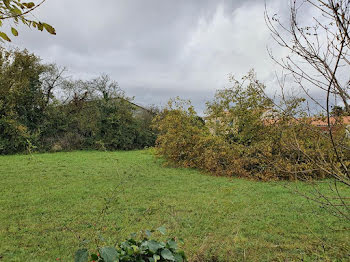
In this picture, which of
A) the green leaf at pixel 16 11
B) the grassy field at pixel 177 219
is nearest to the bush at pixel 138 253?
the grassy field at pixel 177 219

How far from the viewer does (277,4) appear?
1.90m

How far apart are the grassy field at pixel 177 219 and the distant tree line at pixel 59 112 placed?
9.36 m

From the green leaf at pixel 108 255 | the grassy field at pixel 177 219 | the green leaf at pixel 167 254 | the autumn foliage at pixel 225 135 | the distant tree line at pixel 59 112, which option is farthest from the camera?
the distant tree line at pixel 59 112

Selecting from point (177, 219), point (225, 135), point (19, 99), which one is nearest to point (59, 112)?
point (19, 99)

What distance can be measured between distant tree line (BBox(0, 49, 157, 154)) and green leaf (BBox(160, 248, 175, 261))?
1380 cm

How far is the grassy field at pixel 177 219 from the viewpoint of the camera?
10.6 ft

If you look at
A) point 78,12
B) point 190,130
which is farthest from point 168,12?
point 190,130

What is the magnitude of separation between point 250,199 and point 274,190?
136 centimetres

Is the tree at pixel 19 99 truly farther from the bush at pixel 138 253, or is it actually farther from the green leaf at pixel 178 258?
the green leaf at pixel 178 258

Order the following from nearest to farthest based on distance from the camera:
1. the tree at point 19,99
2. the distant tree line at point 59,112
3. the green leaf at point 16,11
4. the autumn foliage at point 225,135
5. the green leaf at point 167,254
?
the green leaf at point 16,11 < the green leaf at point 167,254 < the autumn foliage at point 225,135 < the tree at point 19,99 < the distant tree line at point 59,112

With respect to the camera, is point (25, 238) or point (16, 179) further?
point (16, 179)

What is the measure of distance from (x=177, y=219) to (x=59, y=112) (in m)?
16.5

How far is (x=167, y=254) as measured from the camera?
2008 millimetres

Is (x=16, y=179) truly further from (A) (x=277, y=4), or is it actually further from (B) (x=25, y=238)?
(A) (x=277, y=4)
